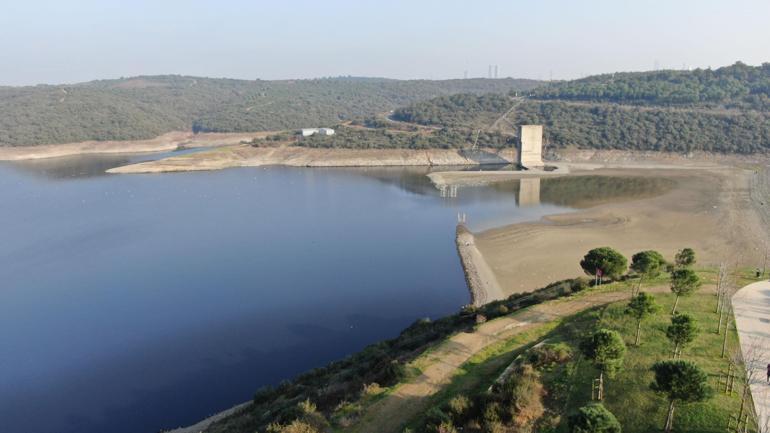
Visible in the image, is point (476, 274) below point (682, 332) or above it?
below

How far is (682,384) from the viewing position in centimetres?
1149

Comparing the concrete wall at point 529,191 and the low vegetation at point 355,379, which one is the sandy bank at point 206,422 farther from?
the concrete wall at point 529,191

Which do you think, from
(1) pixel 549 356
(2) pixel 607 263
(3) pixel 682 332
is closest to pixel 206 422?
(1) pixel 549 356

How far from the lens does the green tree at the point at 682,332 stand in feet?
47.6

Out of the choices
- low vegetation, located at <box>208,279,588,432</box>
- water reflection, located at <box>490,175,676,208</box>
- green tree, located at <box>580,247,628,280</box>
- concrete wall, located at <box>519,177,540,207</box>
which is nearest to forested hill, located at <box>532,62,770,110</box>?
water reflection, located at <box>490,175,676,208</box>

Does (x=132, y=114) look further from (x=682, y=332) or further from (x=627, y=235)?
(x=682, y=332)

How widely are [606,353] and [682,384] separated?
6.68ft

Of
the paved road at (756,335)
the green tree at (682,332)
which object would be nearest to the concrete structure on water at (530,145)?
the paved road at (756,335)

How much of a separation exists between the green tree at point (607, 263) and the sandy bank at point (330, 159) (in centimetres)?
7071

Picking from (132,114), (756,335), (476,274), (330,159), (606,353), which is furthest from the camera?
(132,114)

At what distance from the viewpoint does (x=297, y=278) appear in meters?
37.1

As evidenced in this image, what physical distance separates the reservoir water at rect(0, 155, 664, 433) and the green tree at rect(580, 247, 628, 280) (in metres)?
9.63

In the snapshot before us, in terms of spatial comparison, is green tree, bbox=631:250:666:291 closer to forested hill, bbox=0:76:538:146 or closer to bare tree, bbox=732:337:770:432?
bare tree, bbox=732:337:770:432

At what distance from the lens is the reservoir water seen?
23734mm
